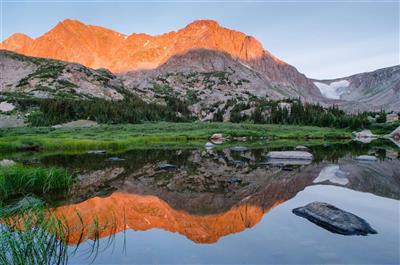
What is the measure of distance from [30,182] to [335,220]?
16.6 m

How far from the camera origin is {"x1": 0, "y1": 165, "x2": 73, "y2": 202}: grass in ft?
60.1

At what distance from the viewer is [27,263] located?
7.73 m

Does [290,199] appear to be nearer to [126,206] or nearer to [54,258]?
[126,206]

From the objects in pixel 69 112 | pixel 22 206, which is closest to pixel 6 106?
pixel 69 112

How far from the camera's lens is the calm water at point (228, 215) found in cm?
1049

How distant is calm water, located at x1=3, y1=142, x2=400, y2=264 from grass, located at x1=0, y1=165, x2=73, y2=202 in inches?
58.5

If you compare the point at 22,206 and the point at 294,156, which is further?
the point at 294,156

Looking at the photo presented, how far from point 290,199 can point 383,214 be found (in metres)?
4.69

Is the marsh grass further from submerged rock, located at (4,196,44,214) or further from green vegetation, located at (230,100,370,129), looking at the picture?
green vegetation, located at (230,100,370,129)

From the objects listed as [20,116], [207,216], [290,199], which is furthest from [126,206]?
[20,116]

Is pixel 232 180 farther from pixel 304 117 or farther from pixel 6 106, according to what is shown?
pixel 6 106

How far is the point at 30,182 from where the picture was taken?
19.4 meters

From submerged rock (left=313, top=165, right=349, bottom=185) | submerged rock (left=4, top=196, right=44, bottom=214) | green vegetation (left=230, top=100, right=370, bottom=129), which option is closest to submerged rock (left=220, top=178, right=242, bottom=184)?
submerged rock (left=313, top=165, right=349, bottom=185)

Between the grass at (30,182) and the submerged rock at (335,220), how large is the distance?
44.6 ft
